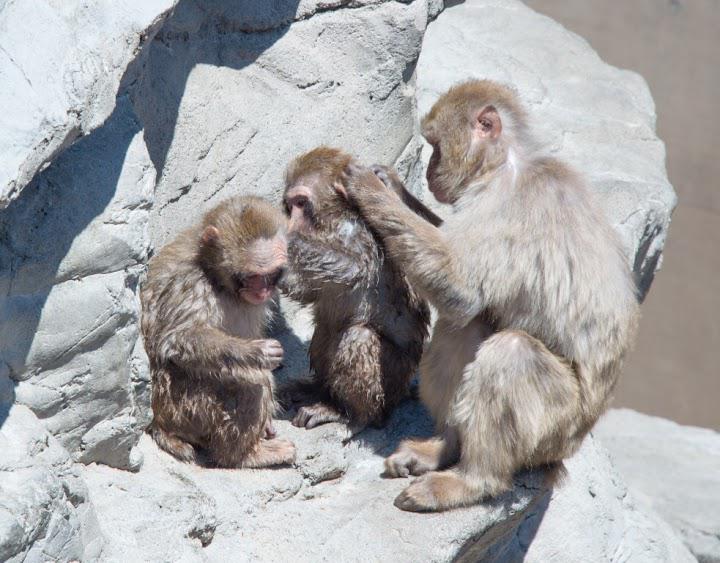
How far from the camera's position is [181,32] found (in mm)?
6805

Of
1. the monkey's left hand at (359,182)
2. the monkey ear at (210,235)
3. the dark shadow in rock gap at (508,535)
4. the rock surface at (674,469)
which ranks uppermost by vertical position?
the monkey's left hand at (359,182)

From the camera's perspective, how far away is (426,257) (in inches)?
232

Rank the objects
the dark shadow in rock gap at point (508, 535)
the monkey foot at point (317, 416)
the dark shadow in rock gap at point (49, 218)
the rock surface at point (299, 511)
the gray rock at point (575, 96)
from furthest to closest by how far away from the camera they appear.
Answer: the gray rock at point (575, 96) → the monkey foot at point (317, 416) → the dark shadow in rock gap at point (508, 535) → the rock surface at point (299, 511) → the dark shadow in rock gap at point (49, 218)

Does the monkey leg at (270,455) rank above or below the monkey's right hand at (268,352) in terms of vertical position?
below

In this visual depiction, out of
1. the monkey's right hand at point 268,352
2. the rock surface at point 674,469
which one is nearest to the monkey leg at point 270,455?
the monkey's right hand at point 268,352

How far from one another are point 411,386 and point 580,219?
5.09 ft

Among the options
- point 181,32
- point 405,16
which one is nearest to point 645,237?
point 405,16

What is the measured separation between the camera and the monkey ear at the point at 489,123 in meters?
6.15

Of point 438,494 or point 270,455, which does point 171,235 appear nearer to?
point 270,455

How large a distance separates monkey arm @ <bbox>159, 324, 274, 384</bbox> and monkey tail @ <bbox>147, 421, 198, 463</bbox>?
42 cm

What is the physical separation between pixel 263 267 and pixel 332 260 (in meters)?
0.64

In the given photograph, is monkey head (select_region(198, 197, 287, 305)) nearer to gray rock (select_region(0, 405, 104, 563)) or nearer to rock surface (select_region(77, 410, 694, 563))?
Answer: rock surface (select_region(77, 410, 694, 563))

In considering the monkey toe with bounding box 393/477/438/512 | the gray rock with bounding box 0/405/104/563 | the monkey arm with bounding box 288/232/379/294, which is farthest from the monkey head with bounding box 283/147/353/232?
the gray rock with bounding box 0/405/104/563

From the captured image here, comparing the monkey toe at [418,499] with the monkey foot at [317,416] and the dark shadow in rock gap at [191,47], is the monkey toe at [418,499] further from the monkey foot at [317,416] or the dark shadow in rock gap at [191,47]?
the dark shadow in rock gap at [191,47]
